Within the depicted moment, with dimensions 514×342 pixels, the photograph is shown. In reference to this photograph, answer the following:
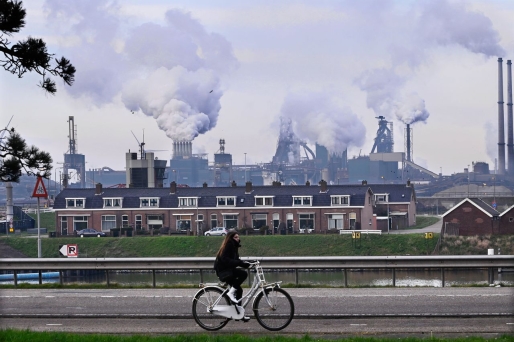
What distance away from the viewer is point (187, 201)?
89375 mm

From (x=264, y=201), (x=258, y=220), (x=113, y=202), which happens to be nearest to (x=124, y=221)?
(x=113, y=202)

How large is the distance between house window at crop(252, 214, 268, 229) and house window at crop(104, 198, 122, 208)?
47.5 ft

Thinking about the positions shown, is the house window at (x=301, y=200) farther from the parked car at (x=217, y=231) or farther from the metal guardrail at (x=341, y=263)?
the metal guardrail at (x=341, y=263)

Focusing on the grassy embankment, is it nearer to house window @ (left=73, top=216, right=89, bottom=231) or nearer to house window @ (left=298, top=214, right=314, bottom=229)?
house window @ (left=298, top=214, right=314, bottom=229)

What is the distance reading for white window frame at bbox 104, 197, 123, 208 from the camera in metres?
90.1

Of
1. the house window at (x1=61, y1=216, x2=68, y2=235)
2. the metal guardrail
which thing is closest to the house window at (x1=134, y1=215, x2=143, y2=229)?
the house window at (x1=61, y1=216, x2=68, y2=235)

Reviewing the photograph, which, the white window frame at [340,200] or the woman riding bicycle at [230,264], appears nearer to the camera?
the woman riding bicycle at [230,264]

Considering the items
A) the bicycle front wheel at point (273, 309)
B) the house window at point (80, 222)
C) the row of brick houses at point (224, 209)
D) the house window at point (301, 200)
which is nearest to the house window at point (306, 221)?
the row of brick houses at point (224, 209)

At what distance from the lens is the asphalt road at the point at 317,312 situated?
51.1 feet

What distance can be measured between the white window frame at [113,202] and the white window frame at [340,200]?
72.9 feet

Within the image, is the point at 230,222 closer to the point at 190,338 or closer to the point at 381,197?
the point at 381,197

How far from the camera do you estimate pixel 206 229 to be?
87.5 meters

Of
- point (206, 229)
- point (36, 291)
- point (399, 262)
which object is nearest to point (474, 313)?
point (399, 262)

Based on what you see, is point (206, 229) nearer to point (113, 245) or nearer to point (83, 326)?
point (113, 245)
